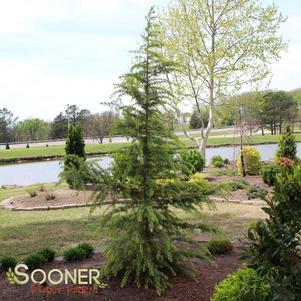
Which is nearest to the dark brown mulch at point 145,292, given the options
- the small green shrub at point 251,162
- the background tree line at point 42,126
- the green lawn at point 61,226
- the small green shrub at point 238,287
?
the small green shrub at point 238,287

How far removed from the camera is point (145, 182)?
429cm

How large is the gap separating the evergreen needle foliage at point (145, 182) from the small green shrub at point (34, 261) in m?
1.12

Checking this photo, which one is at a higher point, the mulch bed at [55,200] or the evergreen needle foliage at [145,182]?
the evergreen needle foliage at [145,182]

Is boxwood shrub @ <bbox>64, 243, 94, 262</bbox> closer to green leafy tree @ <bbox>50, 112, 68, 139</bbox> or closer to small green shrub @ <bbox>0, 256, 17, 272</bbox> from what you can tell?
small green shrub @ <bbox>0, 256, 17, 272</bbox>

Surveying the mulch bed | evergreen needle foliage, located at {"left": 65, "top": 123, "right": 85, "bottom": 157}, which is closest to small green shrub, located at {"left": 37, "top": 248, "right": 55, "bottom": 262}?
the mulch bed

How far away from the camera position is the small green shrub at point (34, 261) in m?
5.01

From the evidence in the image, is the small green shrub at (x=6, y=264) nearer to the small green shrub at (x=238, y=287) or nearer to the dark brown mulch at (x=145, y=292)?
the dark brown mulch at (x=145, y=292)

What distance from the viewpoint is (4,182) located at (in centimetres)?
1973

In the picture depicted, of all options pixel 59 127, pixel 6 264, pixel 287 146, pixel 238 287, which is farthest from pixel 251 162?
pixel 59 127

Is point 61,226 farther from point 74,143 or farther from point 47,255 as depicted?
point 74,143

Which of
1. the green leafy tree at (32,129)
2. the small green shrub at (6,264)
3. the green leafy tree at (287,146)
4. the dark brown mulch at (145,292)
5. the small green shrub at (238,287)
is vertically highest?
the green leafy tree at (32,129)

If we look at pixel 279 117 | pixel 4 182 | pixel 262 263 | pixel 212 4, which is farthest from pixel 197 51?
pixel 279 117

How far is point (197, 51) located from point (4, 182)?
10619 millimetres

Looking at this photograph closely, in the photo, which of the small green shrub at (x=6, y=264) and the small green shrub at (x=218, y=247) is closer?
the small green shrub at (x=6, y=264)
